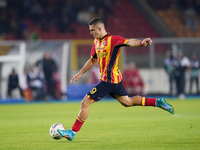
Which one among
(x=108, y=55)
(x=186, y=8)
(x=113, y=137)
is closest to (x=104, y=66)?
(x=108, y=55)

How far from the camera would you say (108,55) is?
6.86 metres

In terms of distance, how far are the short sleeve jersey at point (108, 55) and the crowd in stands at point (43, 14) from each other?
1810cm

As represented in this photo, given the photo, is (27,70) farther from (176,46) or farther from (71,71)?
(176,46)

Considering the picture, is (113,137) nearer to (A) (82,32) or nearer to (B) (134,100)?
(B) (134,100)

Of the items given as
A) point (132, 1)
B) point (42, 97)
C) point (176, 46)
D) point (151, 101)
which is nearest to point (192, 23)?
point (132, 1)

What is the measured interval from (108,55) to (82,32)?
19.2 meters

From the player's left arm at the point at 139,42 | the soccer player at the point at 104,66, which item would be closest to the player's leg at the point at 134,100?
the soccer player at the point at 104,66

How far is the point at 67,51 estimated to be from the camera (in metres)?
20.0

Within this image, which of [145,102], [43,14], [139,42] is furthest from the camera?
[43,14]

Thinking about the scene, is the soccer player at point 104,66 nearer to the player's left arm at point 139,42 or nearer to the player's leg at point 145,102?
the player's leg at point 145,102

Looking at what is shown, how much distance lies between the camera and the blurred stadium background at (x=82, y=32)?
19547mm

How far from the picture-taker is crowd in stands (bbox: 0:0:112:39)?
24.5 meters

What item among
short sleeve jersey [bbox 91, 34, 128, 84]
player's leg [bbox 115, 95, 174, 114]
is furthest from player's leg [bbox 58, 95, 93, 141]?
player's leg [bbox 115, 95, 174, 114]

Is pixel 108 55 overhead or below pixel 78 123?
overhead
